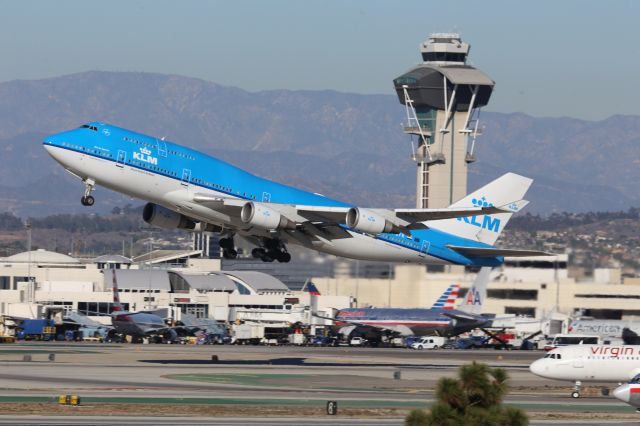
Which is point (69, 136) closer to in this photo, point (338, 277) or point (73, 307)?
point (338, 277)

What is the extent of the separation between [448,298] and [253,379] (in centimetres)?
4966

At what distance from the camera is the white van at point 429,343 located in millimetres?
102500

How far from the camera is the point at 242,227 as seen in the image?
66438mm

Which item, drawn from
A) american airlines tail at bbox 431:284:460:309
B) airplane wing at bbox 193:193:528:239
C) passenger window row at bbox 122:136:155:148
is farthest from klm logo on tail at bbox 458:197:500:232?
american airlines tail at bbox 431:284:460:309

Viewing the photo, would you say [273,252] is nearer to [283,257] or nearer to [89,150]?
[283,257]

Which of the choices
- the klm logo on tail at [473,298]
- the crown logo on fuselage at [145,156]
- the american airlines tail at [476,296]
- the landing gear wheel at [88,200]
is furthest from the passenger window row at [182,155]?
the klm logo on tail at [473,298]

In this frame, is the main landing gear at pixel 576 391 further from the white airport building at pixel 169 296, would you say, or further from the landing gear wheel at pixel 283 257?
the white airport building at pixel 169 296

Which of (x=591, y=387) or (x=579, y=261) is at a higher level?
(x=579, y=261)

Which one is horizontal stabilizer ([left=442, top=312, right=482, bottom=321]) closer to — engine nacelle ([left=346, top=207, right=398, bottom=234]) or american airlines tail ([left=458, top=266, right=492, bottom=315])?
american airlines tail ([left=458, top=266, right=492, bottom=315])

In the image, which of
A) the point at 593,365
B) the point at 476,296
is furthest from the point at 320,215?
the point at 476,296

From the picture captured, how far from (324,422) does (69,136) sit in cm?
2204

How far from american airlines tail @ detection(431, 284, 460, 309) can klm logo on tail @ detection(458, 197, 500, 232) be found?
118ft

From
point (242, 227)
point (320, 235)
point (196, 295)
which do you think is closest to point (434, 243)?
point (320, 235)

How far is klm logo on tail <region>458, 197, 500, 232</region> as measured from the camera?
7450 cm
